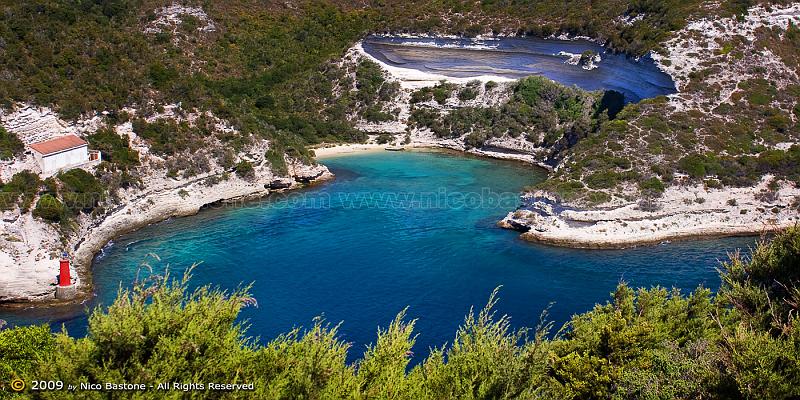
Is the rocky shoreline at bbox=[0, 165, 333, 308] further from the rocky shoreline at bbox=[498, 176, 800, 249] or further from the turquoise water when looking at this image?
the rocky shoreline at bbox=[498, 176, 800, 249]

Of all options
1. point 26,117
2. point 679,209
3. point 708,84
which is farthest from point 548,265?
point 26,117

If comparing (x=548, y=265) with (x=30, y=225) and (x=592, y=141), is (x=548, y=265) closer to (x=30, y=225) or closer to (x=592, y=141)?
(x=592, y=141)

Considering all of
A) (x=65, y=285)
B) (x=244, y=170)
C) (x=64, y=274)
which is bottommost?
(x=65, y=285)

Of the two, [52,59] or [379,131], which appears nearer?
[52,59]

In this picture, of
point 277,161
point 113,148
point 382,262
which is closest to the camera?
point 382,262

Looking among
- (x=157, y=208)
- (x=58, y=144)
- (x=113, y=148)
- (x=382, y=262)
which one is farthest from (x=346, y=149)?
(x=382, y=262)

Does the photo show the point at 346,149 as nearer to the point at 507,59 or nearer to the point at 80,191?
the point at 507,59
